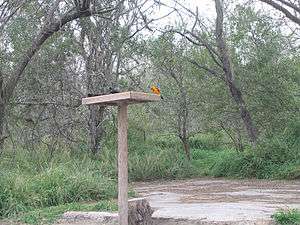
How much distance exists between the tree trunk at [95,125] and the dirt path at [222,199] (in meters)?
1.77

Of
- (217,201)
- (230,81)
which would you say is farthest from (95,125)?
(217,201)

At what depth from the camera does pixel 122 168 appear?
5.68m

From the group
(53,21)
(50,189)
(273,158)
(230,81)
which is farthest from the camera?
(230,81)

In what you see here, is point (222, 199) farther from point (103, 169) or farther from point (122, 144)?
point (122, 144)

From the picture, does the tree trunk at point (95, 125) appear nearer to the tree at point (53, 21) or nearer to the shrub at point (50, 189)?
the tree at point (53, 21)

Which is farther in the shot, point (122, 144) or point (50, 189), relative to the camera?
point (50, 189)

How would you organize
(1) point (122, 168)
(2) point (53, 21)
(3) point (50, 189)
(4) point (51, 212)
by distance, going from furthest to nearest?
(2) point (53, 21) < (3) point (50, 189) < (4) point (51, 212) < (1) point (122, 168)

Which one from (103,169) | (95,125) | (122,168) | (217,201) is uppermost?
(95,125)

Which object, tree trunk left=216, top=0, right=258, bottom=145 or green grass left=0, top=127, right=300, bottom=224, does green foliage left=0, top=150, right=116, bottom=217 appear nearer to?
green grass left=0, top=127, right=300, bottom=224

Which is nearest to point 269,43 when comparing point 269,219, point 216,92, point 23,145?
point 216,92

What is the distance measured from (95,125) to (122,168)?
8698 millimetres

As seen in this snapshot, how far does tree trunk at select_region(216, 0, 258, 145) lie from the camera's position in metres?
14.4

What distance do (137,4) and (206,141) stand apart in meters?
10.2

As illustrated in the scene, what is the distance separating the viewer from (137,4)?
10195mm
